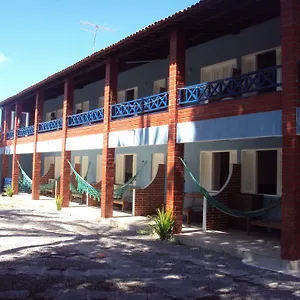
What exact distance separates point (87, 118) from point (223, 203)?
6596mm

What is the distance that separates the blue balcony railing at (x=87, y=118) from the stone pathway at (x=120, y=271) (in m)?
5.06

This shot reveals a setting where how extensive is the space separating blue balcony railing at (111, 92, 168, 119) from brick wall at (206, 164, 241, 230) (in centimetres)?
287

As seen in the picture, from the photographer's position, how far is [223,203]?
1178cm

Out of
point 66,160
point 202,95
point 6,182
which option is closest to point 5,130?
point 6,182

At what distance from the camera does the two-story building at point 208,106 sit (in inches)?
316

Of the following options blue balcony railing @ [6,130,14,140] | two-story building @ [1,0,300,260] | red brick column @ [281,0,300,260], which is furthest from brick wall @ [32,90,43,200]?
red brick column @ [281,0,300,260]

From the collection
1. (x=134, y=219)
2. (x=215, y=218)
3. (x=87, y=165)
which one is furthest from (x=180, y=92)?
(x=87, y=165)

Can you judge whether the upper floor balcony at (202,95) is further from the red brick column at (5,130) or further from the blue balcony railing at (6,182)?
the red brick column at (5,130)

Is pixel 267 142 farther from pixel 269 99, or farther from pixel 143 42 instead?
pixel 143 42

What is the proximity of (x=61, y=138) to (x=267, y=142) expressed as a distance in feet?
31.0

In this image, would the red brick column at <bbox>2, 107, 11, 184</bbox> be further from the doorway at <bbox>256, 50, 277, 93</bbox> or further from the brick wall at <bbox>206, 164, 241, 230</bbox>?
the doorway at <bbox>256, 50, 277, 93</bbox>

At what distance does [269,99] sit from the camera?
845cm

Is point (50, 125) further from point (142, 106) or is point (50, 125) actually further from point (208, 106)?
point (208, 106)

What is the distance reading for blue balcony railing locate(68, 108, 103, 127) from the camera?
1501cm
